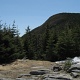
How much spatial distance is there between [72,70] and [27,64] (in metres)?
4.69

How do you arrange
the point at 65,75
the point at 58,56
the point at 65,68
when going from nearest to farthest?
the point at 65,75, the point at 65,68, the point at 58,56

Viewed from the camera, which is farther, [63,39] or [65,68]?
[63,39]

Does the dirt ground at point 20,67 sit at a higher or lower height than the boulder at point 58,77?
higher

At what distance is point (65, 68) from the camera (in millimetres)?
12805

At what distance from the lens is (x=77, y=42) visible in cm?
2912

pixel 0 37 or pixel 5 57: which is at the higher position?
pixel 0 37

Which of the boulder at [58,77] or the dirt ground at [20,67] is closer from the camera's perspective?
the boulder at [58,77]

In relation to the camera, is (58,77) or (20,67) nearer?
(58,77)

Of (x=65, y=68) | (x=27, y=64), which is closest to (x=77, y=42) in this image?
(x=27, y=64)

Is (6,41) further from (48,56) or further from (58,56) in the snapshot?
(48,56)

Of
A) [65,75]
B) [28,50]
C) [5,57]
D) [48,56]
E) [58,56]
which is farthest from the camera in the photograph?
[28,50]

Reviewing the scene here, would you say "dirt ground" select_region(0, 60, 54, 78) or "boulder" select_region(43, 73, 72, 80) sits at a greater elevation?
"dirt ground" select_region(0, 60, 54, 78)

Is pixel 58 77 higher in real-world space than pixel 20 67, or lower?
lower

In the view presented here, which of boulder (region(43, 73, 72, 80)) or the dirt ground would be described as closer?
boulder (region(43, 73, 72, 80))
